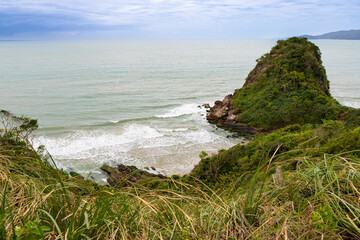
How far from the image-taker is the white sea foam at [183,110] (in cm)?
3219

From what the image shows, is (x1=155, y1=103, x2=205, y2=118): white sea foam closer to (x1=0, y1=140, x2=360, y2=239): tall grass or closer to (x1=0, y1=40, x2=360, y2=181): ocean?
(x1=0, y1=40, x2=360, y2=181): ocean

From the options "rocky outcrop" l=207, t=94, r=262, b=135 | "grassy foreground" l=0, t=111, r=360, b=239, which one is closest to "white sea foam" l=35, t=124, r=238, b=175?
"rocky outcrop" l=207, t=94, r=262, b=135

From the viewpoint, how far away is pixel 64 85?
158ft

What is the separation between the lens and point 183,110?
113 feet

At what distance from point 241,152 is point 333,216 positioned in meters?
13.8

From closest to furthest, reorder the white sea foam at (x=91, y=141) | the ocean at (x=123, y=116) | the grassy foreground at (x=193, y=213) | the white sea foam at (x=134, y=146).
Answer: the grassy foreground at (x=193, y=213) → the white sea foam at (x=134, y=146) → the ocean at (x=123, y=116) → the white sea foam at (x=91, y=141)

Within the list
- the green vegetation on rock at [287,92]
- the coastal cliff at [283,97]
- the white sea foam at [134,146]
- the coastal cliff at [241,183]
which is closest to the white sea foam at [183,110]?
the coastal cliff at [283,97]

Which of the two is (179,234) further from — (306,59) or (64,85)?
(64,85)

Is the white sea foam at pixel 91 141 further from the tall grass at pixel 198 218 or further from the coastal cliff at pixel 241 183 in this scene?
the tall grass at pixel 198 218

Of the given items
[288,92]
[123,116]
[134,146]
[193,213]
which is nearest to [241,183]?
[193,213]

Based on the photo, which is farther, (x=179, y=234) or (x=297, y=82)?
(x=297, y=82)

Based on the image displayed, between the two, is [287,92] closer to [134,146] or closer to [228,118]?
[228,118]

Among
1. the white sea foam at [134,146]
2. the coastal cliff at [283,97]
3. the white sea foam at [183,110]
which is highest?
the coastal cliff at [283,97]

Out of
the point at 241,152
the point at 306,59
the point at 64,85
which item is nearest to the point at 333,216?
the point at 241,152
